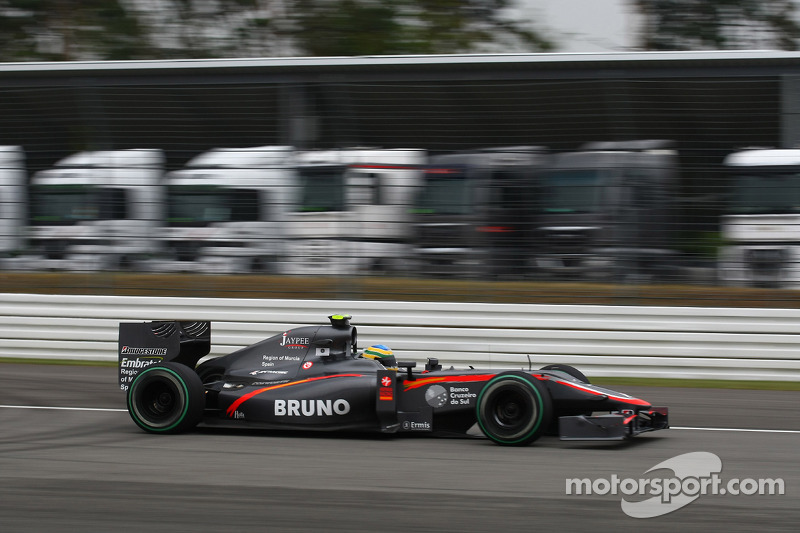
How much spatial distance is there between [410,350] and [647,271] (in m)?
2.55

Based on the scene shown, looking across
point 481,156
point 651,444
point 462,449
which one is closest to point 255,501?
point 462,449

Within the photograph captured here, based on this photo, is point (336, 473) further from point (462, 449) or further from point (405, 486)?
point (462, 449)

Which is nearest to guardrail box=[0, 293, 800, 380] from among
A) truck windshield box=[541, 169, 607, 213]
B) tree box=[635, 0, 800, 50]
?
truck windshield box=[541, 169, 607, 213]

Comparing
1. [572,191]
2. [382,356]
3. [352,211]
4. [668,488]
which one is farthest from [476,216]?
[668,488]

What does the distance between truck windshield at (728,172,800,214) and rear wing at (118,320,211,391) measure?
5.32 metres

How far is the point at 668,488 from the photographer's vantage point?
491cm

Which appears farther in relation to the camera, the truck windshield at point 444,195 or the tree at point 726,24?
the tree at point 726,24

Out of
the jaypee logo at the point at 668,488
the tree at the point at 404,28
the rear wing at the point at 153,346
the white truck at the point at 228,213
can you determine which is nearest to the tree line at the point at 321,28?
the tree at the point at 404,28

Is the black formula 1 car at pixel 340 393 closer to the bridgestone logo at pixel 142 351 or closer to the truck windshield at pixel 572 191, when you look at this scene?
the bridgestone logo at pixel 142 351

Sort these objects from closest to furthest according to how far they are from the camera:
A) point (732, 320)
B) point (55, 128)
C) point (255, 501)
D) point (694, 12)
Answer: point (255, 501), point (732, 320), point (55, 128), point (694, 12)

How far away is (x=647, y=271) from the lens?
949 centimetres

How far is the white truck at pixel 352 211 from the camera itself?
9.98m

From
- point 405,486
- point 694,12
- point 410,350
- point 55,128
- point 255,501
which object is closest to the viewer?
point 255,501

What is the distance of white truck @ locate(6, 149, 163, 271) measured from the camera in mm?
10492
